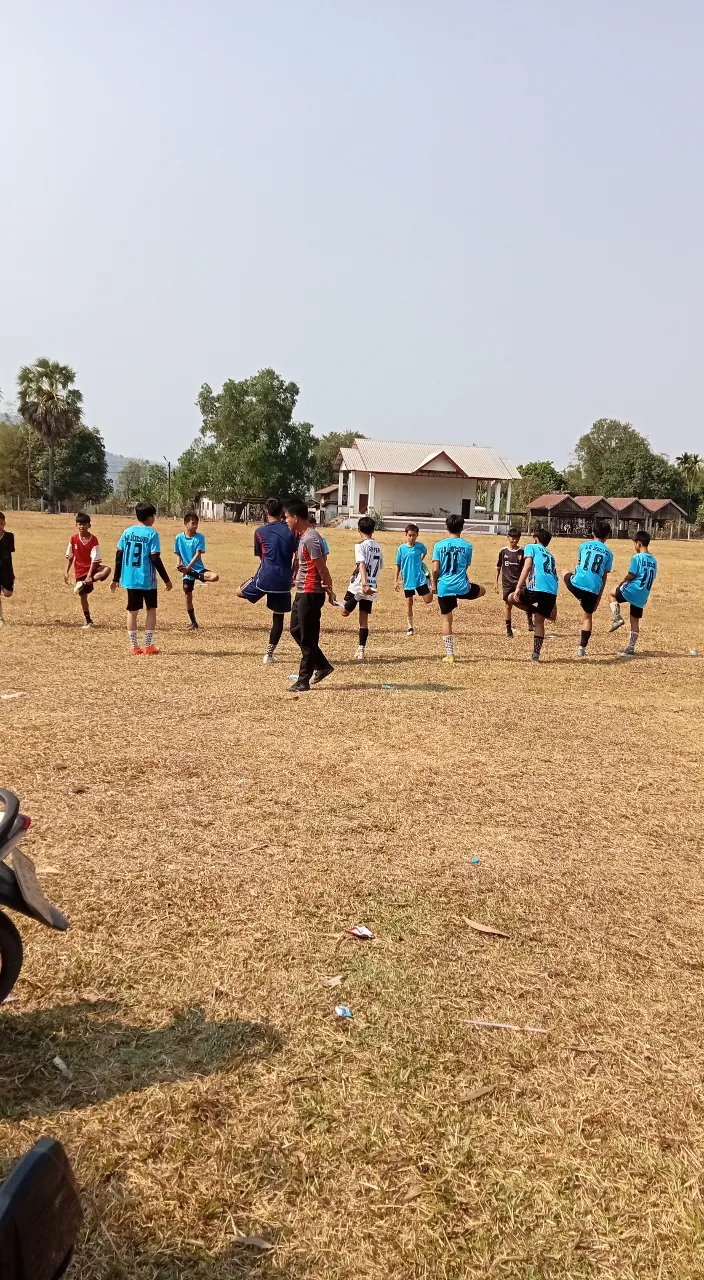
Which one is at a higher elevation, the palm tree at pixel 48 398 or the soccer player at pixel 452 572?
the palm tree at pixel 48 398

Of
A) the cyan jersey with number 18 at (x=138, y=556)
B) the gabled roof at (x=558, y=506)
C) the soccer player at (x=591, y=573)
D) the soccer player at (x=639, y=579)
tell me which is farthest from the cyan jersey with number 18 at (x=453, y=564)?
the gabled roof at (x=558, y=506)

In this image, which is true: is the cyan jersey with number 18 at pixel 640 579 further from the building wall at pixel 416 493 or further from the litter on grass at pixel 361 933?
the building wall at pixel 416 493

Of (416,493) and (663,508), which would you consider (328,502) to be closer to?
(416,493)

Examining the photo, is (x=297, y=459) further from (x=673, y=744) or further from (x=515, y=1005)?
(x=515, y=1005)

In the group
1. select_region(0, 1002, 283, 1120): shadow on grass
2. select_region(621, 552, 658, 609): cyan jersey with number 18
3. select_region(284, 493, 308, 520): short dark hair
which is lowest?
select_region(0, 1002, 283, 1120): shadow on grass

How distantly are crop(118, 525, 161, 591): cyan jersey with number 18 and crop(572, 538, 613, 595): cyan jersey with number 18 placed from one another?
564cm

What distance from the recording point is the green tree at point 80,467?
66.6 meters

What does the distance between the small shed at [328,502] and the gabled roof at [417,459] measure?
12.9 ft

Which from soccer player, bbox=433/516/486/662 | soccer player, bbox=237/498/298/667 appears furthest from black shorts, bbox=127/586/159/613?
soccer player, bbox=433/516/486/662

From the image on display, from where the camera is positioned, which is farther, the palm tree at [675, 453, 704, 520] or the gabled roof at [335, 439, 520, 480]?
the palm tree at [675, 453, 704, 520]

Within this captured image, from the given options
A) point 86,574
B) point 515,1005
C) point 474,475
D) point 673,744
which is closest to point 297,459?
point 474,475

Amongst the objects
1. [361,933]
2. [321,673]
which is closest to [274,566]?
[321,673]

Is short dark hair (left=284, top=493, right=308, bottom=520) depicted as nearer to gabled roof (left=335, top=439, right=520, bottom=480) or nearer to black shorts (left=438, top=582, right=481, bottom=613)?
black shorts (left=438, top=582, right=481, bottom=613)

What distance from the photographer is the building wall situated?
55062 millimetres
